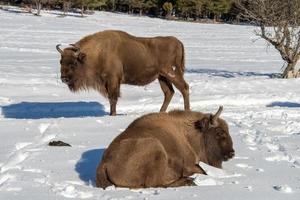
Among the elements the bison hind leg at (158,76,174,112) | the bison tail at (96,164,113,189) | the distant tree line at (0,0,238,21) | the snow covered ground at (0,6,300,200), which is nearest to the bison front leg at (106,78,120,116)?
the snow covered ground at (0,6,300,200)

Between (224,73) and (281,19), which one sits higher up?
(281,19)

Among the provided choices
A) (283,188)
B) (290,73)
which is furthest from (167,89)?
(290,73)

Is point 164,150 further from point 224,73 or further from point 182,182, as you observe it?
point 224,73

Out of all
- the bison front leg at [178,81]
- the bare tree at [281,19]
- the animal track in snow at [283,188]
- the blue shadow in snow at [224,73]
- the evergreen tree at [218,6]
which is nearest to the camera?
the animal track in snow at [283,188]

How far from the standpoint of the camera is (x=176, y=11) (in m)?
85.1

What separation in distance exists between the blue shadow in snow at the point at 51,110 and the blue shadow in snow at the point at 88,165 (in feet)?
16.2

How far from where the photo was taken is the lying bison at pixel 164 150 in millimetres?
5863

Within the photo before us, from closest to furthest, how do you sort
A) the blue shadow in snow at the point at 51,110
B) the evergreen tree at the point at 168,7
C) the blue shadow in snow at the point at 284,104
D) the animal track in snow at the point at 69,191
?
the animal track in snow at the point at 69,191 < the blue shadow in snow at the point at 51,110 < the blue shadow in snow at the point at 284,104 < the evergreen tree at the point at 168,7

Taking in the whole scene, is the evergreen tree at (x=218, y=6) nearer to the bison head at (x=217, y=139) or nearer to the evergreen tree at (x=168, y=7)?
the evergreen tree at (x=168, y=7)

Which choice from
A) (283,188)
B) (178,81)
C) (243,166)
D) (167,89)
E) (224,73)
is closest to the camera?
(283,188)

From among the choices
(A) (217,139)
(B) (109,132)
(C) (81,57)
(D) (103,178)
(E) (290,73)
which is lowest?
(E) (290,73)

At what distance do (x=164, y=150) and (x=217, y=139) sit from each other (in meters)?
1.07

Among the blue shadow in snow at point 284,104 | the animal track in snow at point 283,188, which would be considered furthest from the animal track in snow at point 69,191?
the blue shadow in snow at point 284,104

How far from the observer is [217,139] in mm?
6965
